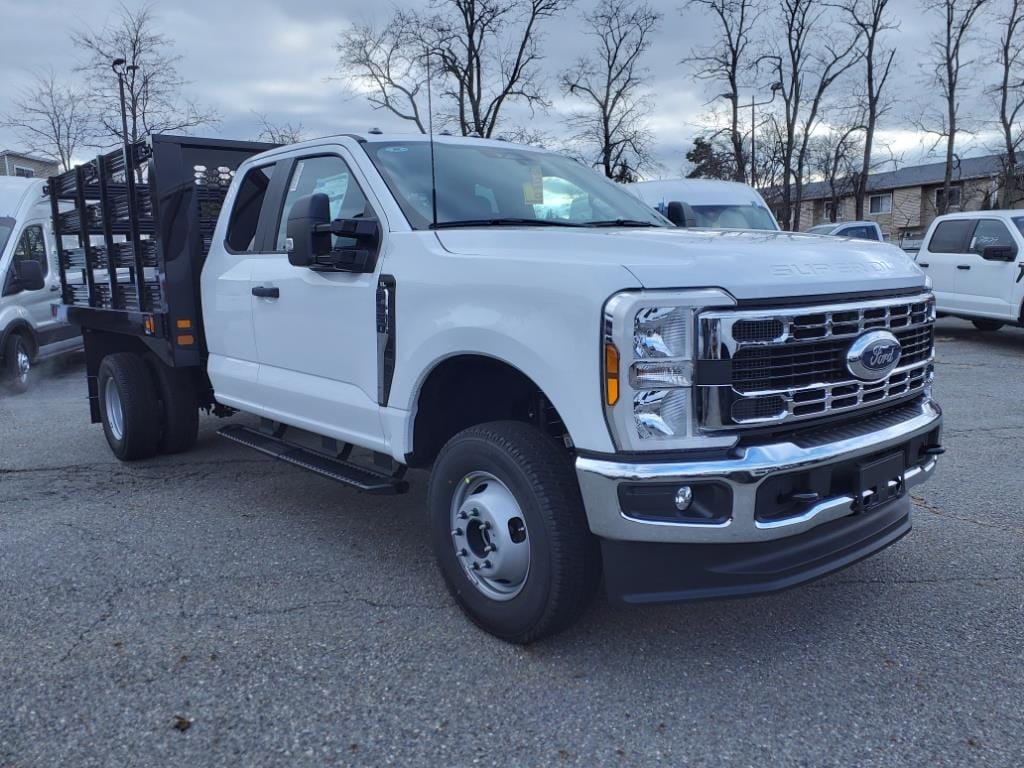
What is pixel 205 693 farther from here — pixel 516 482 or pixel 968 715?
pixel 968 715

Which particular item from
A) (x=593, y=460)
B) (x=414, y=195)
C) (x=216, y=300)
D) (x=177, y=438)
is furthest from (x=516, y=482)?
(x=177, y=438)

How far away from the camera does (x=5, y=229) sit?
34.4 feet

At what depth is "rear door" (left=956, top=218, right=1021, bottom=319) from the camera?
12.1 meters

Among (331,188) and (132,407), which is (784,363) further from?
(132,407)

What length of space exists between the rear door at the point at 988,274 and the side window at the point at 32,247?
40.6 feet

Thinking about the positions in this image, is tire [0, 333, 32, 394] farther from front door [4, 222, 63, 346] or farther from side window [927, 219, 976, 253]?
side window [927, 219, 976, 253]

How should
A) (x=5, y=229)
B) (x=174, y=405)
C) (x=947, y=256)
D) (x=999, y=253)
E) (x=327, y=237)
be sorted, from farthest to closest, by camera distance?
A: 1. (x=947, y=256)
2. (x=999, y=253)
3. (x=5, y=229)
4. (x=174, y=405)
5. (x=327, y=237)

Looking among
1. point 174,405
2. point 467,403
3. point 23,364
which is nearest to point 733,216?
point 174,405

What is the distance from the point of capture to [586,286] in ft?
9.88

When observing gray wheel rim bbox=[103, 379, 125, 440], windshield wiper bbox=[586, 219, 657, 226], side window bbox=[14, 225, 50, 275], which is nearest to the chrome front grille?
windshield wiper bbox=[586, 219, 657, 226]

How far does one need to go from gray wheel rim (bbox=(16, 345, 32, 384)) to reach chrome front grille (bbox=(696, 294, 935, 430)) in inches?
388

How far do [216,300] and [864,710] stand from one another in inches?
163

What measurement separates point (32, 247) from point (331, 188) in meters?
8.04

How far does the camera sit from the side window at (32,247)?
10.6 m
